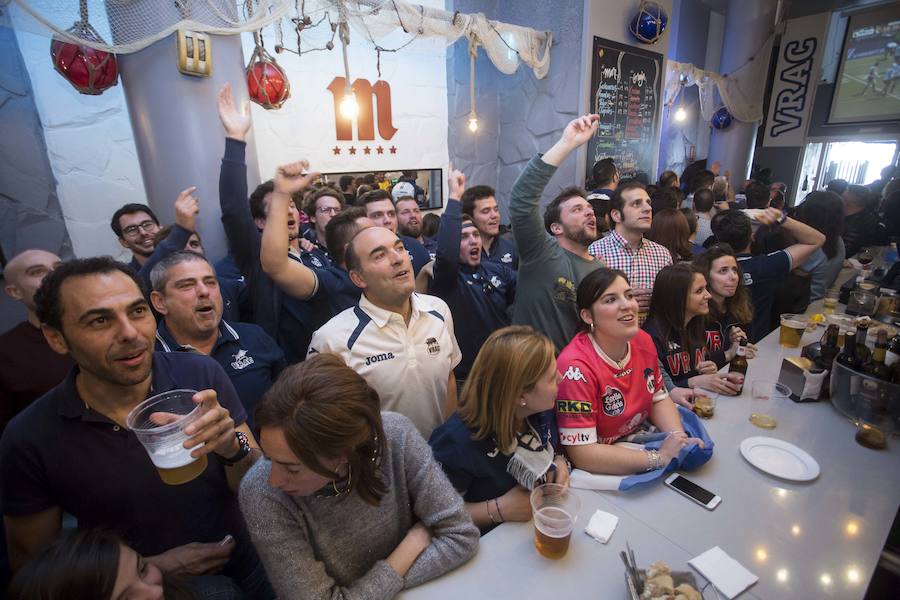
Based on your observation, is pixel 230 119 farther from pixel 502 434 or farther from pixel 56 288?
pixel 502 434

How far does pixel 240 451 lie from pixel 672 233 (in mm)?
3541

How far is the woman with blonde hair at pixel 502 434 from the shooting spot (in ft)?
4.93

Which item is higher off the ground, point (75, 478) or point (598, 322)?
point (598, 322)

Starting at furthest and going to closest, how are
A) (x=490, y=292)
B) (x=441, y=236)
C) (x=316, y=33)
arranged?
1. (x=316, y=33)
2. (x=490, y=292)
3. (x=441, y=236)

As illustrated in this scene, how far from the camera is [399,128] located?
5.59 meters

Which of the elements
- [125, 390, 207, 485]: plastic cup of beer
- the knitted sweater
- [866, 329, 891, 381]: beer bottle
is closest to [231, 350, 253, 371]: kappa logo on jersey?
[125, 390, 207, 485]: plastic cup of beer

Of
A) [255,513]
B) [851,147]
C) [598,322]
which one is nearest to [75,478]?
[255,513]

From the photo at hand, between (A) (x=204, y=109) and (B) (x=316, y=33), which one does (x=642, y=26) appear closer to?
(B) (x=316, y=33)

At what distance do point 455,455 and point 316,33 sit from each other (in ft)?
15.7

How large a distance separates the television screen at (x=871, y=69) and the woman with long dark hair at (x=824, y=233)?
26.9 ft

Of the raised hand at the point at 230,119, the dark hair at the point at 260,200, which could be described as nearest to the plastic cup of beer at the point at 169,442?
the raised hand at the point at 230,119

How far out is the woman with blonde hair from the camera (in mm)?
1503

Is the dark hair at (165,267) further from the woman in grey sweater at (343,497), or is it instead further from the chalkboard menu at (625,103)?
the chalkboard menu at (625,103)

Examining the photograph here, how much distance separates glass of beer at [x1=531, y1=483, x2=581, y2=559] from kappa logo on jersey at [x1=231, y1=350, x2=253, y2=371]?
1376 mm
